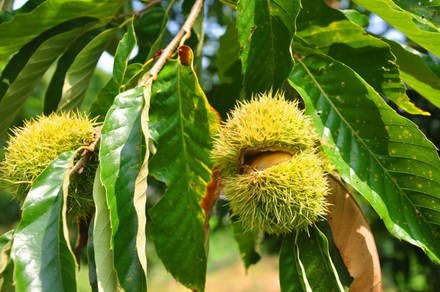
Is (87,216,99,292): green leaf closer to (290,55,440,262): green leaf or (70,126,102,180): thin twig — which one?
(70,126,102,180): thin twig

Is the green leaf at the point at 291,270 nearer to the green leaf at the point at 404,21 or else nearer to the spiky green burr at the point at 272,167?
the spiky green burr at the point at 272,167

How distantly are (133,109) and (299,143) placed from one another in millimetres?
457

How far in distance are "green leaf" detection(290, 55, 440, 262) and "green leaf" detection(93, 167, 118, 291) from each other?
1.94 feet

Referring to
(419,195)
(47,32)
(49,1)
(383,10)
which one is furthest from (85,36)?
(419,195)

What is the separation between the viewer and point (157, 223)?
1.13 m

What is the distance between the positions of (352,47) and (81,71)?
1002 millimetres

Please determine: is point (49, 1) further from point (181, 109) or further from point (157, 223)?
point (157, 223)

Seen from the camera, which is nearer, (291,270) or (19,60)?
(291,270)

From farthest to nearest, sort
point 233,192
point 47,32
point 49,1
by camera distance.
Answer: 1. point 47,32
2. point 49,1
3. point 233,192

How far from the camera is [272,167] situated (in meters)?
1.02

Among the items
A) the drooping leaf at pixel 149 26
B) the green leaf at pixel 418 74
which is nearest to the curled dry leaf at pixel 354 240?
the green leaf at pixel 418 74

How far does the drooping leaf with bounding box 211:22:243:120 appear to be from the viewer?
1.71 m

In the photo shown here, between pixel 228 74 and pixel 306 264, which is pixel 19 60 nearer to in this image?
pixel 228 74

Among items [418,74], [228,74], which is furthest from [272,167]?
[228,74]
